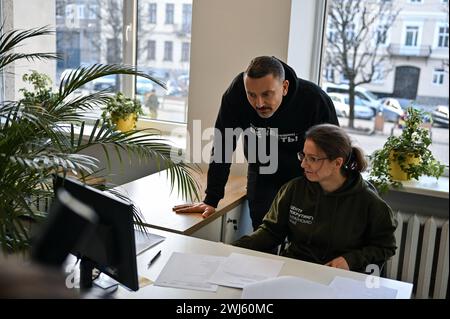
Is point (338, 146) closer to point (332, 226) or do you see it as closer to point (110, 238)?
point (332, 226)

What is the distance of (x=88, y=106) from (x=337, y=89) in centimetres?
167

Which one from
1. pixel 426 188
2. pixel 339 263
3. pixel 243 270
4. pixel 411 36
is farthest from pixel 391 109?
pixel 243 270

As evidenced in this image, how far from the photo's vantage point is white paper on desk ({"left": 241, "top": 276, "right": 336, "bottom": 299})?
1.53m

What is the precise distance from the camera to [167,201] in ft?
8.46

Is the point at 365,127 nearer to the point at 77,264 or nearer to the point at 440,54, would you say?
the point at 440,54

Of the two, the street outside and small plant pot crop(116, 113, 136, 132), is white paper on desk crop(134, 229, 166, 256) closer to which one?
the street outside

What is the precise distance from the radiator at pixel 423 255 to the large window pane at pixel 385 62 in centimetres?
49

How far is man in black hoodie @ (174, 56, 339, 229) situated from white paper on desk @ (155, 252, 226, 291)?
570 mm

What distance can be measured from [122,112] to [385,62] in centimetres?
171

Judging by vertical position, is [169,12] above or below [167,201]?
above

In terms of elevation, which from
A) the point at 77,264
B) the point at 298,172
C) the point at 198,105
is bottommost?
the point at 77,264

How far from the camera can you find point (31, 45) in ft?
13.3

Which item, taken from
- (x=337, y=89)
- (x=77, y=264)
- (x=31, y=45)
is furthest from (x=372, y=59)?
(x=31, y=45)
